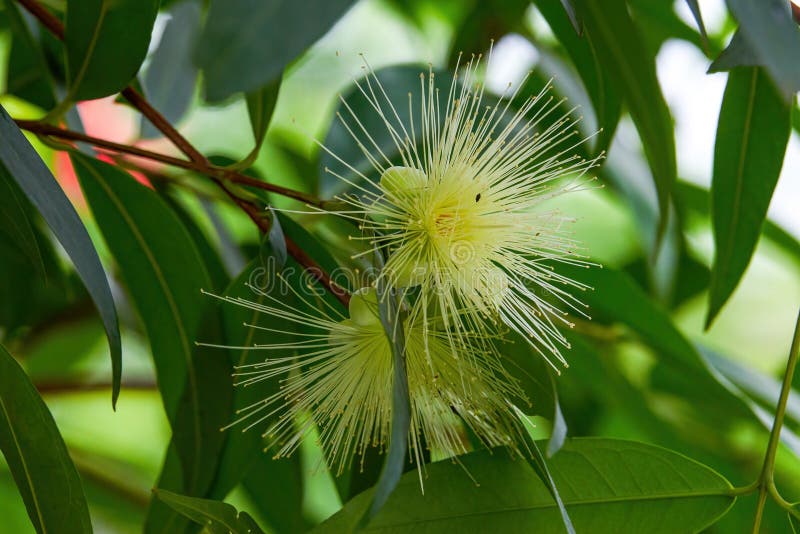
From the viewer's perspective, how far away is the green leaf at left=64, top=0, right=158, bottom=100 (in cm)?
60

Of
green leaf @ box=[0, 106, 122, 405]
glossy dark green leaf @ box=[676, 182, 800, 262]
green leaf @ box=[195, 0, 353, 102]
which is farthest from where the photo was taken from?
glossy dark green leaf @ box=[676, 182, 800, 262]

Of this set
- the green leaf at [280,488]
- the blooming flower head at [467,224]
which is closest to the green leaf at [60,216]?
the blooming flower head at [467,224]

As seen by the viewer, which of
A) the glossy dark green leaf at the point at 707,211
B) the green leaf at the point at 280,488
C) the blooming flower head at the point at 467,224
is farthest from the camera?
the glossy dark green leaf at the point at 707,211

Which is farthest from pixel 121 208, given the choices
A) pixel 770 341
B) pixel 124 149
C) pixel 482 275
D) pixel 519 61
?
pixel 770 341

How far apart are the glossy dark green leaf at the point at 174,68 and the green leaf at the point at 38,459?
46 cm

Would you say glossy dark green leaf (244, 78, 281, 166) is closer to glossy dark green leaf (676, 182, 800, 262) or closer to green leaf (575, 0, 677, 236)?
green leaf (575, 0, 677, 236)

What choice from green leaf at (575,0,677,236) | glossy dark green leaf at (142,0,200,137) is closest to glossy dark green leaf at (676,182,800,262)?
green leaf at (575,0,677,236)

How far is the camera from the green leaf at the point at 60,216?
46 centimetres

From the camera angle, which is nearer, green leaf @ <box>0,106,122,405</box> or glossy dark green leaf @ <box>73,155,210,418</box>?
green leaf @ <box>0,106,122,405</box>

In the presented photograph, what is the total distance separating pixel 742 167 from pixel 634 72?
20cm

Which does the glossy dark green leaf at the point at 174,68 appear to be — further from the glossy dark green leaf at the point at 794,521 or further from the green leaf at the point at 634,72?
the glossy dark green leaf at the point at 794,521

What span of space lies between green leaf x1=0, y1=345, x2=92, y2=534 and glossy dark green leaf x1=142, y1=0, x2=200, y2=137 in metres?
0.46

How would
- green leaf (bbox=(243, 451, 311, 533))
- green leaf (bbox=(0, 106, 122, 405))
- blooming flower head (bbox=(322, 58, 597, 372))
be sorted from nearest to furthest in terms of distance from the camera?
green leaf (bbox=(0, 106, 122, 405)) < blooming flower head (bbox=(322, 58, 597, 372)) < green leaf (bbox=(243, 451, 311, 533))

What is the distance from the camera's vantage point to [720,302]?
28.2 inches
